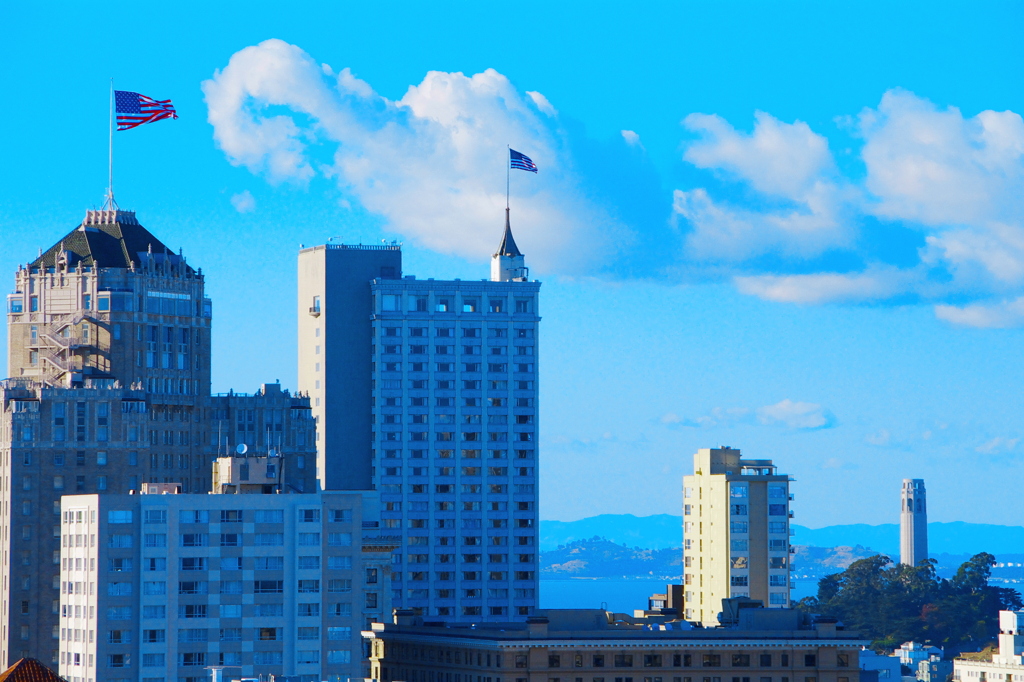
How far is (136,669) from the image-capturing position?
178625 mm

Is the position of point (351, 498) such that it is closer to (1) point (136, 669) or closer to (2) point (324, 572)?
(2) point (324, 572)

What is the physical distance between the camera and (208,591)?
593ft

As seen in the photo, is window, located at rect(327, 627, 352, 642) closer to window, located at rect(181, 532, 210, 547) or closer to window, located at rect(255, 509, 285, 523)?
window, located at rect(255, 509, 285, 523)

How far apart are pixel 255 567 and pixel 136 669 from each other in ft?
41.3

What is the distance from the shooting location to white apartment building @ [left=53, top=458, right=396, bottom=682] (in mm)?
179375

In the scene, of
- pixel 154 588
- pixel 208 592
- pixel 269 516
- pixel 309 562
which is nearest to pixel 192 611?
pixel 208 592

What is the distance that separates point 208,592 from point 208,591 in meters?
0.08

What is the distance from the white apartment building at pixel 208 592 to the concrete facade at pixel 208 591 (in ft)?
0.27

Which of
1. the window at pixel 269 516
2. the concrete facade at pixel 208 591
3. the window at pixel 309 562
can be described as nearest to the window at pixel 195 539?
the concrete facade at pixel 208 591

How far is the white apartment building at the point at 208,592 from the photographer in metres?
179

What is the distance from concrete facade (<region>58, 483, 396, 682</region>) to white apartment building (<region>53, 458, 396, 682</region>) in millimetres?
82

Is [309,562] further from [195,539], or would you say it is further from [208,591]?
[195,539]

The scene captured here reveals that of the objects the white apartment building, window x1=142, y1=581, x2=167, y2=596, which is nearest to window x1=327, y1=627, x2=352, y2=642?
the white apartment building

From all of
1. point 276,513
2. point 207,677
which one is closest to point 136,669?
point 207,677
